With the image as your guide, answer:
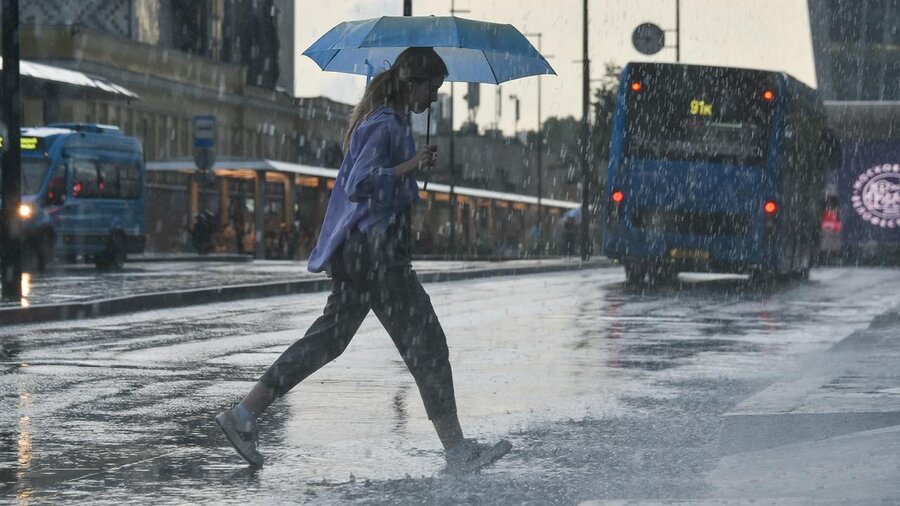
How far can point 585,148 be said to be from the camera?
145ft

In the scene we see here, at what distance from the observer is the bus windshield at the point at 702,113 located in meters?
24.3

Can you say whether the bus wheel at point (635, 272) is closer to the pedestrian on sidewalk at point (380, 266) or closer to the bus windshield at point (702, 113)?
the bus windshield at point (702, 113)

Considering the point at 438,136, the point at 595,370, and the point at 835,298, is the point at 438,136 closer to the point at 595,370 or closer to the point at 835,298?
the point at 835,298

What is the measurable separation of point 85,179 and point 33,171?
115 centimetres

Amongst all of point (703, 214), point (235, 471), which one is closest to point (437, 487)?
point (235, 471)

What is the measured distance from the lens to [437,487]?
6312 millimetres

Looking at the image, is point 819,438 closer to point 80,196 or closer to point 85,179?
point 80,196

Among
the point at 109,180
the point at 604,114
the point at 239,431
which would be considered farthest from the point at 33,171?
the point at 604,114

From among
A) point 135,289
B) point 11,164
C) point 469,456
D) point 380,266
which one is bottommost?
point 135,289

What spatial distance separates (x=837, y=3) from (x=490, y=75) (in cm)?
5040

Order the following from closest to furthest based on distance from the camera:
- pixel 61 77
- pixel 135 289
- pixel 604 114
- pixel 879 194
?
pixel 135 289
pixel 61 77
pixel 879 194
pixel 604 114

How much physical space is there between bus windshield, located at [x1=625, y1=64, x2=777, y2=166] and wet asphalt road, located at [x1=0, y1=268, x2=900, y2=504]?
649 centimetres

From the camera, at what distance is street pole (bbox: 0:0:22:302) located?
17323mm

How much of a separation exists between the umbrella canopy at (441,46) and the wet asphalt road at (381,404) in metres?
1.87
